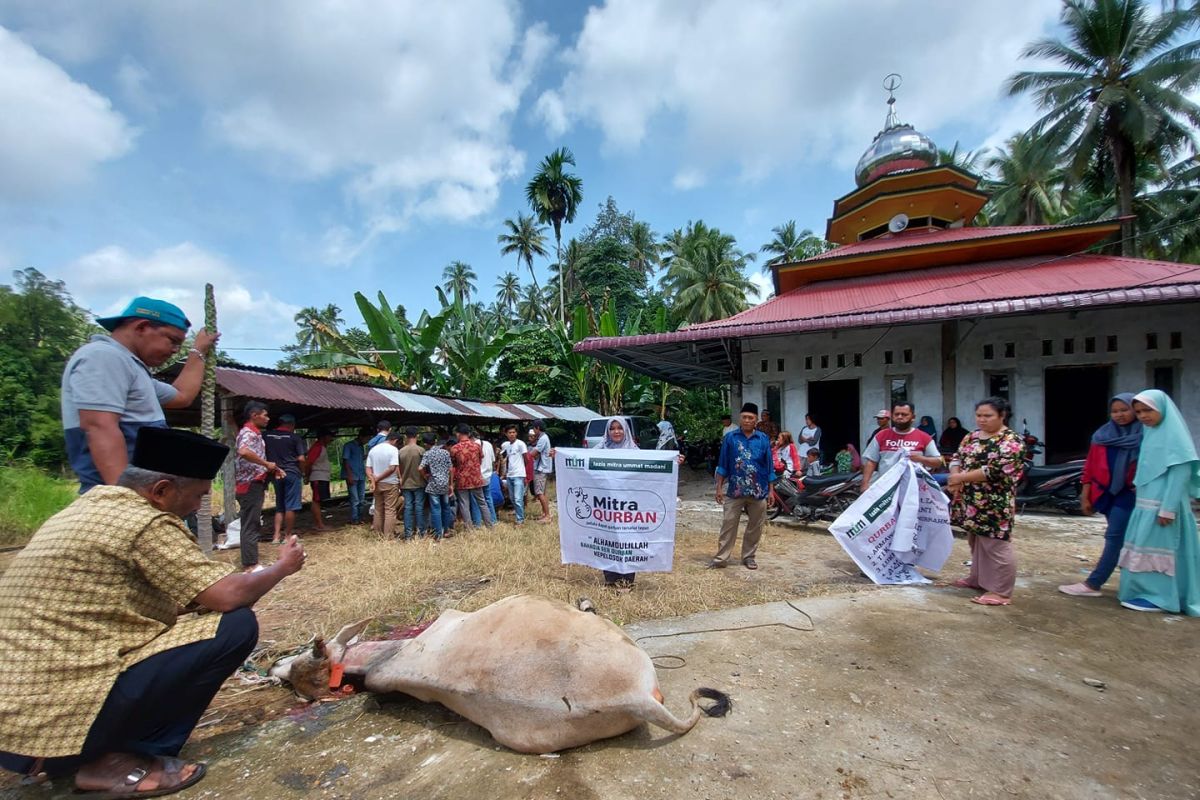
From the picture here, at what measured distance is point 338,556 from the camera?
6.73 metres

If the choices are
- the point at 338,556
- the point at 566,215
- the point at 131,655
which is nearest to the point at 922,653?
the point at 131,655

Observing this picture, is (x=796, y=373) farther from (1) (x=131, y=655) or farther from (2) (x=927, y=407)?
(1) (x=131, y=655)

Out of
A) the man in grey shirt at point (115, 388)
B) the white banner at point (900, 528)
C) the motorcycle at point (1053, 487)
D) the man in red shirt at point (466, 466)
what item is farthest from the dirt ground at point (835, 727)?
the motorcycle at point (1053, 487)

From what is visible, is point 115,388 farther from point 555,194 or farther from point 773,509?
point 555,194

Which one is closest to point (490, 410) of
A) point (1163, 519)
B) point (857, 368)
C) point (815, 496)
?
point (815, 496)

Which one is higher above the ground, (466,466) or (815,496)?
(466,466)

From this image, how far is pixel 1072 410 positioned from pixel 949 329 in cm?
396

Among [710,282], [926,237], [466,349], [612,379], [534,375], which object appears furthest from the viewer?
[710,282]

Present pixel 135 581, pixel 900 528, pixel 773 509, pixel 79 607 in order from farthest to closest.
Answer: pixel 773 509 → pixel 900 528 → pixel 135 581 → pixel 79 607

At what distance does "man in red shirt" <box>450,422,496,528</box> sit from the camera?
7.79m

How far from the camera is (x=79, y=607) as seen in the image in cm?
194

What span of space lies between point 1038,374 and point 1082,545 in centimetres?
458

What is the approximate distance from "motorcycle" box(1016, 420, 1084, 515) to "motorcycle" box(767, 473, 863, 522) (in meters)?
2.42

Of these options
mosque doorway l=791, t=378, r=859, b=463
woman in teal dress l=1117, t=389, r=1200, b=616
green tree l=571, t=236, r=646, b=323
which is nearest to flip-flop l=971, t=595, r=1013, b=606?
woman in teal dress l=1117, t=389, r=1200, b=616
